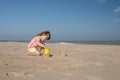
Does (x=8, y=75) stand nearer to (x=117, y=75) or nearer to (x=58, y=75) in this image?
(x=58, y=75)

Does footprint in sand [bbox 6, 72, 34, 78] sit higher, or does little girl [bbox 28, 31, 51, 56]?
little girl [bbox 28, 31, 51, 56]

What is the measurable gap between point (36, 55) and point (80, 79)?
11.9 ft

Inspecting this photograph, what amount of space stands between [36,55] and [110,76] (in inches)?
143

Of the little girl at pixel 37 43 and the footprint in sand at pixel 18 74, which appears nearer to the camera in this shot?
the footprint in sand at pixel 18 74

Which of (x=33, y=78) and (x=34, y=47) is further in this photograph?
(x=34, y=47)

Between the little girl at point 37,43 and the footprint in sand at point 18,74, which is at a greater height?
the little girl at point 37,43

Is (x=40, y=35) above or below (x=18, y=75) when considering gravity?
above

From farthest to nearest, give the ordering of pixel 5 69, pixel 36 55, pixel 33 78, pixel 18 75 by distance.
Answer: pixel 36 55, pixel 5 69, pixel 18 75, pixel 33 78

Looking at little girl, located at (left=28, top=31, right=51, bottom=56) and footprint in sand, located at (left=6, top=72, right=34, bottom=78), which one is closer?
footprint in sand, located at (left=6, top=72, right=34, bottom=78)

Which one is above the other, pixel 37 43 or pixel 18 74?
pixel 37 43

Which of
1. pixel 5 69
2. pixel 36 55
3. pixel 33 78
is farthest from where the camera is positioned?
pixel 36 55

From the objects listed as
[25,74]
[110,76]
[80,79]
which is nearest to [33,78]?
[25,74]

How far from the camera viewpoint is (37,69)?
465cm

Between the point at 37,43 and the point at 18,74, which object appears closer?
the point at 18,74
